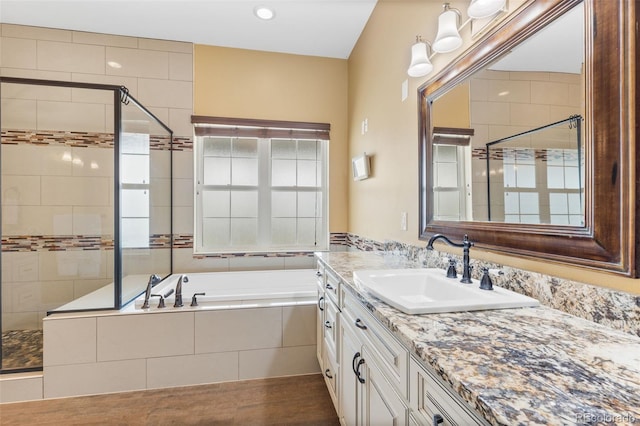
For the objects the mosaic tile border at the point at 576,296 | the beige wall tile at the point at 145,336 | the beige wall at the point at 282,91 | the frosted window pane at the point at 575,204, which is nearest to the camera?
the mosaic tile border at the point at 576,296

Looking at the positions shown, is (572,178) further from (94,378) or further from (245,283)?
(94,378)

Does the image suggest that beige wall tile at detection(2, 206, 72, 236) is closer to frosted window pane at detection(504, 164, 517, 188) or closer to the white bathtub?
the white bathtub

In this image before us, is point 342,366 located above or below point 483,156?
below

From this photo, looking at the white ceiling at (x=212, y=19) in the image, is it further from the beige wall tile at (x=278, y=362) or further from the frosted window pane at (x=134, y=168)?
the beige wall tile at (x=278, y=362)

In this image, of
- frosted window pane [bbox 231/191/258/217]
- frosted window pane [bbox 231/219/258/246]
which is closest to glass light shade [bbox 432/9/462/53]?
frosted window pane [bbox 231/191/258/217]

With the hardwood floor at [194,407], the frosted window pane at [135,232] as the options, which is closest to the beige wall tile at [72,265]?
the frosted window pane at [135,232]

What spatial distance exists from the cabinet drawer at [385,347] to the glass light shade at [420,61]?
4.22ft

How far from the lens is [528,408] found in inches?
17.9

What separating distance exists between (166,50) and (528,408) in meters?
3.72

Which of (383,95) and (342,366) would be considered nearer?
(342,366)

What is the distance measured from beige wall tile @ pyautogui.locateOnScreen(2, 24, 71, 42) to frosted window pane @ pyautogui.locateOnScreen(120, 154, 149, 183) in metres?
1.44

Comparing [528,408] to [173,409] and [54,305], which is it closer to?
[173,409]

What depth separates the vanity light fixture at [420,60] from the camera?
1610mm

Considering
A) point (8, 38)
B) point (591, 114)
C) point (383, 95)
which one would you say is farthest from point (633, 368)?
point (8, 38)
